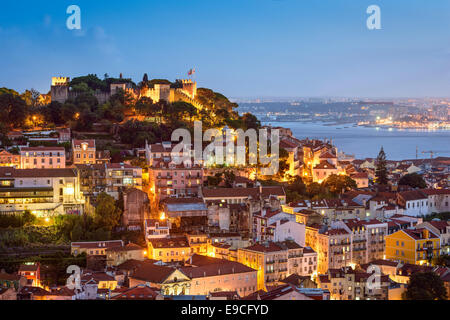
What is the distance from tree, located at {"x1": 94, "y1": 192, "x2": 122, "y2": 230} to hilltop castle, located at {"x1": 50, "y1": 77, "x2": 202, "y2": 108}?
7.89 m

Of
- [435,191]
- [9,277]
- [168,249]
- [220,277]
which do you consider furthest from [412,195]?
[9,277]

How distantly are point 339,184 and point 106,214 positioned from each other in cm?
613

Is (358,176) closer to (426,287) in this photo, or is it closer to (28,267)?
(426,287)

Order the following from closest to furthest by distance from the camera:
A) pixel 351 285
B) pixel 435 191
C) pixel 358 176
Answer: pixel 351 285 → pixel 435 191 → pixel 358 176

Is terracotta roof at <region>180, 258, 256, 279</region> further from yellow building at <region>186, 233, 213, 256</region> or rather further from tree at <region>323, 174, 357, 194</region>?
tree at <region>323, 174, 357, 194</region>

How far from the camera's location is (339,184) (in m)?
15.4

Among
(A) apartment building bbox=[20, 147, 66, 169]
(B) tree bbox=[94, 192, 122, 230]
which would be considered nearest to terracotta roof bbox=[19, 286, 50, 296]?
(B) tree bbox=[94, 192, 122, 230]

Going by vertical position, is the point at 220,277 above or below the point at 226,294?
above

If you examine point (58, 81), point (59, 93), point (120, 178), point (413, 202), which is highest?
point (58, 81)

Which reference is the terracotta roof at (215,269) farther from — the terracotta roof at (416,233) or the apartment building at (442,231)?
the apartment building at (442,231)

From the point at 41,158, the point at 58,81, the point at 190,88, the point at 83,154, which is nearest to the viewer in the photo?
the point at 41,158

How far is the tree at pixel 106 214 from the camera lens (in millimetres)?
11844

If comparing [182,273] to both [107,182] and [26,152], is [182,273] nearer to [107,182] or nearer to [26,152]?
[107,182]
